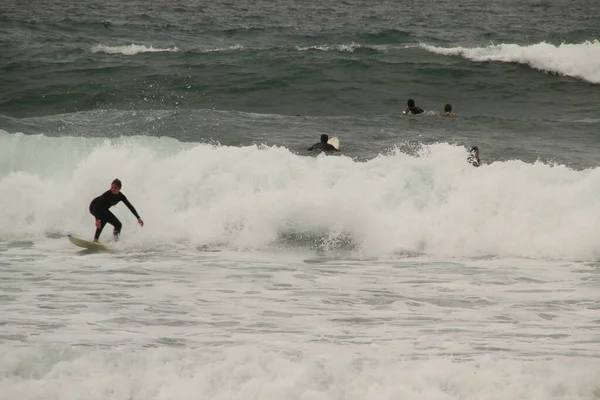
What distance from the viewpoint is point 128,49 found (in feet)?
106

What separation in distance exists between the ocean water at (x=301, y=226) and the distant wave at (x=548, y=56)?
0.15 metres

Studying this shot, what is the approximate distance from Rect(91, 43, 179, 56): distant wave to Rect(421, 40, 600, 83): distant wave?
31.7 feet

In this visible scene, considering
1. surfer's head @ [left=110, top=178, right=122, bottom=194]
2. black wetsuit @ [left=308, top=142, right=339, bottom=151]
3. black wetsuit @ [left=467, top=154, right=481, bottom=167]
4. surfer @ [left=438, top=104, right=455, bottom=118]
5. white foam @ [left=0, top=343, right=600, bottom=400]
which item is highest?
surfer @ [left=438, top=104, right=455, bottom=118]

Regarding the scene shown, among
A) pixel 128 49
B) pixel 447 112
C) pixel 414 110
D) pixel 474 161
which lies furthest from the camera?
pixel 128 49

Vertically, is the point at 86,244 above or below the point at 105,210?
below

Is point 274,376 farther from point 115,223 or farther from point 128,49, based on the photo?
point 128,49

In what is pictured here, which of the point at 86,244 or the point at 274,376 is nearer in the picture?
the point at 274,376

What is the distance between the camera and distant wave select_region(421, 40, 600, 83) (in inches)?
1156

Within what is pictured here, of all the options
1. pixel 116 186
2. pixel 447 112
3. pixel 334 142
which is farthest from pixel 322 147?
pixel 447 112

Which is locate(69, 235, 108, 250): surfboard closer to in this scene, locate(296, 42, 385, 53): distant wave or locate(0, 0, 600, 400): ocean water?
locate(0, 0, 600, 400): ocean water

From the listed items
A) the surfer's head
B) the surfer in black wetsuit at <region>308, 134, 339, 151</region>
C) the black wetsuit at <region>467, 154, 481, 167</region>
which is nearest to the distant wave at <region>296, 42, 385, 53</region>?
the surfer in black wetsuit at <region>308, 134, 339, 151</region>

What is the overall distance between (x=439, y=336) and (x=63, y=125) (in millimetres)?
14414

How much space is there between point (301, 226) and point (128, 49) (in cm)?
1988

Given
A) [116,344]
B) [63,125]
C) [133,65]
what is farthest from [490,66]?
[116,344]
